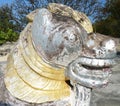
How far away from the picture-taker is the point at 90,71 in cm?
165

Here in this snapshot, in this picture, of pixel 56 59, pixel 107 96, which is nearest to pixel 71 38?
pixel 56 59

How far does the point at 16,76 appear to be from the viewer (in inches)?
68.7

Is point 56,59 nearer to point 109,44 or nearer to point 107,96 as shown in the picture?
point 109,44

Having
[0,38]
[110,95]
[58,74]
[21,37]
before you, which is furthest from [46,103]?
[0,38]

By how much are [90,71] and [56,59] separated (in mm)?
146

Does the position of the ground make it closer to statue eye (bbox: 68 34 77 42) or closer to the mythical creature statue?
the mythical creature statue

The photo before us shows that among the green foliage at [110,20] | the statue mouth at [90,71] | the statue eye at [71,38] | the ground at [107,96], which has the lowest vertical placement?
the green foliage at [110,20]

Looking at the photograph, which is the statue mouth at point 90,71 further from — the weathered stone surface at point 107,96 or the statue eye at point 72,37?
the weathered stone surface at point 107,96

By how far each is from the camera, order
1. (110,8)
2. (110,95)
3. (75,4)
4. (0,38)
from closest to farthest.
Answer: (110,95) → (0,38) → (75,4) → (110,8)

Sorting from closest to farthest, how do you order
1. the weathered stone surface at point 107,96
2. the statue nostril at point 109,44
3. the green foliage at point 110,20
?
the statue nostril at point 109,44, the weathered stone surface at point 107,96, the green foliage at point 110,20

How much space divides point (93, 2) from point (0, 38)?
553 inches

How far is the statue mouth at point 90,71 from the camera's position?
1623mm

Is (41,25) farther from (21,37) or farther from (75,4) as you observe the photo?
(75,4)

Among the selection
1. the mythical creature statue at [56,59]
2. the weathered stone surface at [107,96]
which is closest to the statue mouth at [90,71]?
the mythical creature statue at [56,59]
